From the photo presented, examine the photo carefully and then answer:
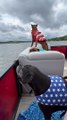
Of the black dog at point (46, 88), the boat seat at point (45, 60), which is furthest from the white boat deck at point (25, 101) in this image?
the black dog at point (46, 88)

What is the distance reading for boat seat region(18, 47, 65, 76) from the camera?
5234 mm

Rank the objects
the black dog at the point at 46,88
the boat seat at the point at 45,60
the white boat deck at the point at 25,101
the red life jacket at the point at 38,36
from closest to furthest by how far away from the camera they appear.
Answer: the black dog at the point at 46,88 → the white boat deck at the point at 25,101 → the boat seat at the point at 45,60 → the red life jacket at the point at 38,36

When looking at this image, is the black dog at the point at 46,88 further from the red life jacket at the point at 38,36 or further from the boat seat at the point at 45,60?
the red life jacket at the point at 38,36

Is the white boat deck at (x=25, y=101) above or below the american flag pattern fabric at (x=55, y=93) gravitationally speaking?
below

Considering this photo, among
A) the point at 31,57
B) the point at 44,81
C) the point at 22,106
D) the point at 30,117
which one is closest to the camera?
the point at 44,81

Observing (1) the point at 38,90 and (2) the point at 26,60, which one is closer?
(1) the point at 38,90

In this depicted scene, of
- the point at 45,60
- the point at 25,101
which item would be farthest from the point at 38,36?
the point at 25,101

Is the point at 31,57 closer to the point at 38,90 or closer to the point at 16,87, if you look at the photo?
the point at 16,87

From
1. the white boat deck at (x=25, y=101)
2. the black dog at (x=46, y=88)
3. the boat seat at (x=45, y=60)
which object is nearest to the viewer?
the black dog at (x=46, y=88)

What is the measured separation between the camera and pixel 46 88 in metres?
2.54

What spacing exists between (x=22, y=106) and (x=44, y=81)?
6.64 ft

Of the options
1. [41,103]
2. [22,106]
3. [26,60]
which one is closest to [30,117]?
[22,106]

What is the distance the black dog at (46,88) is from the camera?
2.49m

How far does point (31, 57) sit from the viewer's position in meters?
5.25
